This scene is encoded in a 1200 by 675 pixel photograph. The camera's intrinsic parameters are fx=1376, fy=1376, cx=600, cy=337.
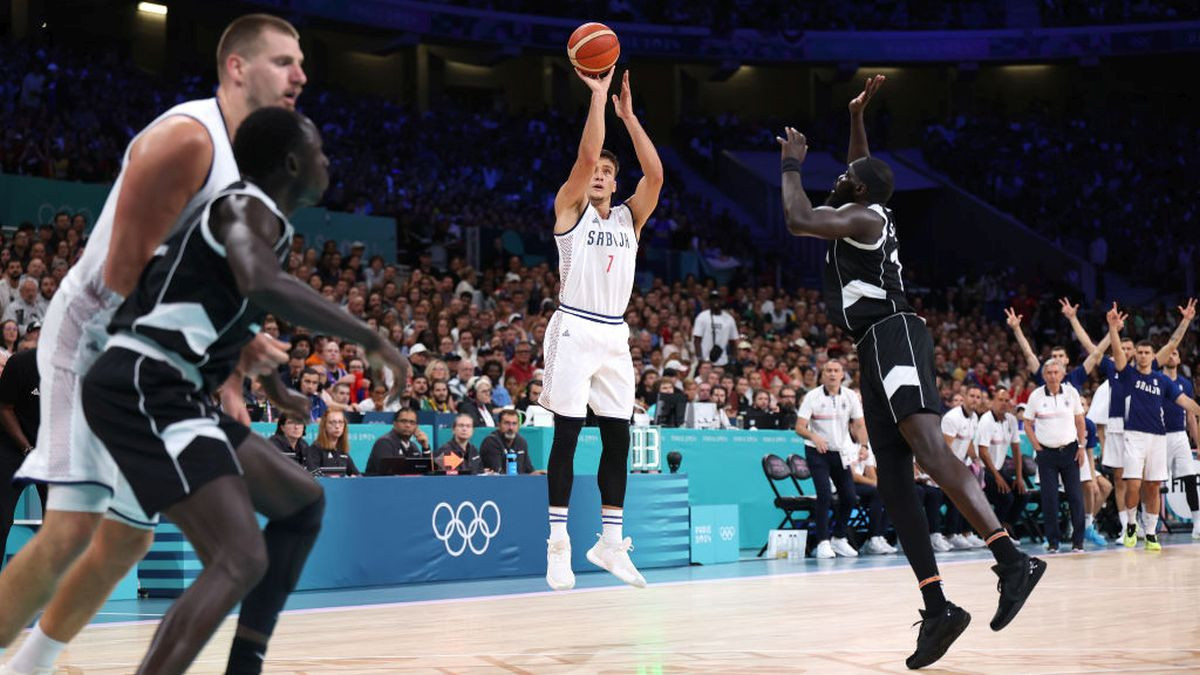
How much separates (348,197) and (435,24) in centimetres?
1065

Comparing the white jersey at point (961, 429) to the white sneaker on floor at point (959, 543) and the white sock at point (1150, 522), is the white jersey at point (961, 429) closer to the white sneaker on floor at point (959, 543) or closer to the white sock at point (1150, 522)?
the white sneaker on floor at point (959, 543)

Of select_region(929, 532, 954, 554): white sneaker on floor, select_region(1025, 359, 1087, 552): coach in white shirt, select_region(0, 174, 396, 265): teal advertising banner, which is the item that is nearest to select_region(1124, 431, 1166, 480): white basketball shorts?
Answer: select_region(1025, 359, 1087, 552): coach in white shirt

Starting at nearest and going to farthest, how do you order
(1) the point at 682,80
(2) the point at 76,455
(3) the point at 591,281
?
(2) the point at 76,455, (3) the point at 591,281, (1) the point at 682,80

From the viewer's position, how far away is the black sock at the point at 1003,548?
630 cm

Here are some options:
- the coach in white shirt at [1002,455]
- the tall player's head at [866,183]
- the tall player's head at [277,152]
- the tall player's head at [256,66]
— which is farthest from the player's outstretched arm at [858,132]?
the coach in white shirt at [1002,455]

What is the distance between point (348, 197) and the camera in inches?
996

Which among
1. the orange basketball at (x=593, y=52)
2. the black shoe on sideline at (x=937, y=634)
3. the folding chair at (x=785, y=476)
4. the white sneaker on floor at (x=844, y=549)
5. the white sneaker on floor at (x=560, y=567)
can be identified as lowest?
the white sneaker on floor at (x=844, y=549)

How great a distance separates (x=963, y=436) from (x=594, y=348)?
10670 mm

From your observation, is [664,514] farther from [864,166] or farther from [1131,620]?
[864,166]

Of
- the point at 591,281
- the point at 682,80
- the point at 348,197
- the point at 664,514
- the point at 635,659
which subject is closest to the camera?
the point at 635,659

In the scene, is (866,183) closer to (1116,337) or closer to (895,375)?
(895,375)

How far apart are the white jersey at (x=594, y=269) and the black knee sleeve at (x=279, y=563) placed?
4.21 m

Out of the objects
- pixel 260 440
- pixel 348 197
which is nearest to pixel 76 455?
pixel 260 440

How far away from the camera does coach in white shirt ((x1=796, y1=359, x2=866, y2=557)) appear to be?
52.0 feet
